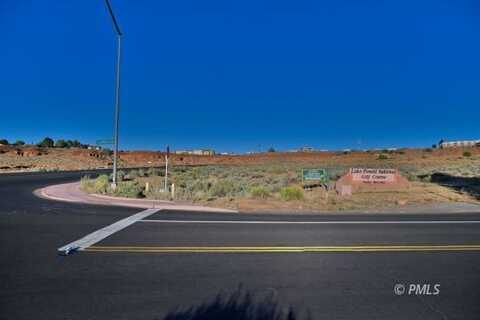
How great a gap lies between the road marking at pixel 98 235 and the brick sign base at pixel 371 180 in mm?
12227

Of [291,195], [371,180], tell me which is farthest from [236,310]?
[371,180]

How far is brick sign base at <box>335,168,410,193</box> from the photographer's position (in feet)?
64.7

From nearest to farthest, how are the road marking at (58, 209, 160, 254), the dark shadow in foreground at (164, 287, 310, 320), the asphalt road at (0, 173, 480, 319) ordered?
the dark shadow in foreground at (164, 287, 310, 320) → the asphalt road at (0, 173, 480, 319) → the road marking at (58, 209, 160, 254)

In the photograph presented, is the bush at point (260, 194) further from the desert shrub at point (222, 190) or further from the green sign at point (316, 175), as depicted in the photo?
the green sign at point (316, 175)

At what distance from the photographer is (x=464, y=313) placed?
4402 mm

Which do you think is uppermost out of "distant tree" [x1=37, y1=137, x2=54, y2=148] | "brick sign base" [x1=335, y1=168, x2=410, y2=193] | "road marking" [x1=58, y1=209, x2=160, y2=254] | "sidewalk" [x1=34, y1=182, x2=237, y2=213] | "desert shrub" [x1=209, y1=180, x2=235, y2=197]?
"distant tree" [x1=37, y1=137, x2=54, y2=148]

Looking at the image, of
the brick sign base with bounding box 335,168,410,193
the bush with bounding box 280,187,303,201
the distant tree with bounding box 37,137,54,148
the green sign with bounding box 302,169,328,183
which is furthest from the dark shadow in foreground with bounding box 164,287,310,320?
the distant tree with bounding box 37,137,54,148

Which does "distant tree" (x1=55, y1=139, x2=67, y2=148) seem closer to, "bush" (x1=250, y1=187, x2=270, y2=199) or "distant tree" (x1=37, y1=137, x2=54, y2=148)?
"distant tree" (x1=37, y1=137, x2=54, y2=148)

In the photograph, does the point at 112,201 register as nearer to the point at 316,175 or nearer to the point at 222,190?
the point at 222,190

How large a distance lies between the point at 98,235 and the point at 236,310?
17.1 feet

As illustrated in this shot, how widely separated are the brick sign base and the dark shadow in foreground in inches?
623

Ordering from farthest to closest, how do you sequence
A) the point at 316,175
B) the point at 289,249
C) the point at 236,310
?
1. the point at 316,175
2. the point at 289,249
3. the point at 236,310

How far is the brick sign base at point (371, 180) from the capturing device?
19.7 metres

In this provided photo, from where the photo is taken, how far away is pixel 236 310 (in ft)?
14.6
